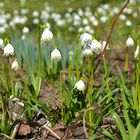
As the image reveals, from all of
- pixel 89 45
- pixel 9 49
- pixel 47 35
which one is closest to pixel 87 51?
pixel 89 45

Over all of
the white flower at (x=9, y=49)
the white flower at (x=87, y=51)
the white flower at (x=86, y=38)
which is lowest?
the white flower at (x=87, y=51)

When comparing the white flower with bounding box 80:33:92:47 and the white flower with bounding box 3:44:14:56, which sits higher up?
the white flower with bounding box 80:33:92:47

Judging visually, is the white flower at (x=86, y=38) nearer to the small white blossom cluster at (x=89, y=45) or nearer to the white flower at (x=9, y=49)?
the small white blossom cluster at (x=89, y=45)

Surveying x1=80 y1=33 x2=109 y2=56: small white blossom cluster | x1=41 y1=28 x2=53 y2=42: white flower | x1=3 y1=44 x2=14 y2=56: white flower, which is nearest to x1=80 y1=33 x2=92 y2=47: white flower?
x1=80 y1=33 x2=109 y2=56: small white blossom cluster

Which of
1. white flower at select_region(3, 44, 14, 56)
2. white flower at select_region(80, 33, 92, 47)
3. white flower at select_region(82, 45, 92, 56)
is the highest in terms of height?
white flower at select_region(80, 33, 92, 47)

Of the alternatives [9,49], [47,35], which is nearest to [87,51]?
[47,35]

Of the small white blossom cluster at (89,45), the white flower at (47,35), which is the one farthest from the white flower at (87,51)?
the white flower at (47,35)

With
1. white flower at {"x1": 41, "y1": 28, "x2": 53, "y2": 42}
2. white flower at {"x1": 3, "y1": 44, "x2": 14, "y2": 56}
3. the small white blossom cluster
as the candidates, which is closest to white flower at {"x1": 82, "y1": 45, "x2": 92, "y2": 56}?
the small white blossom cluster

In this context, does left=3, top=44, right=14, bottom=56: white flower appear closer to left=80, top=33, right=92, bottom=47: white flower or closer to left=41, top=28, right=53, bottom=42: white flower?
left=41, top=28, right=53, bottom=42: white flower

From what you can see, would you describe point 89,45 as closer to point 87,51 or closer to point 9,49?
point 87,51

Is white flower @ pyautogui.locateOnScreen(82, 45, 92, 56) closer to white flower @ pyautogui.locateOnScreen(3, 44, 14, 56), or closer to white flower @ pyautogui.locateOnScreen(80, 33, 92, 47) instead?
white flower @ pyautogui.locateOnScreen(80, 33, 92, 47)

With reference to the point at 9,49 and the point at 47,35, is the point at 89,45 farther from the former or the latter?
the point at 9,49

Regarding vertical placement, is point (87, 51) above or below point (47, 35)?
below
